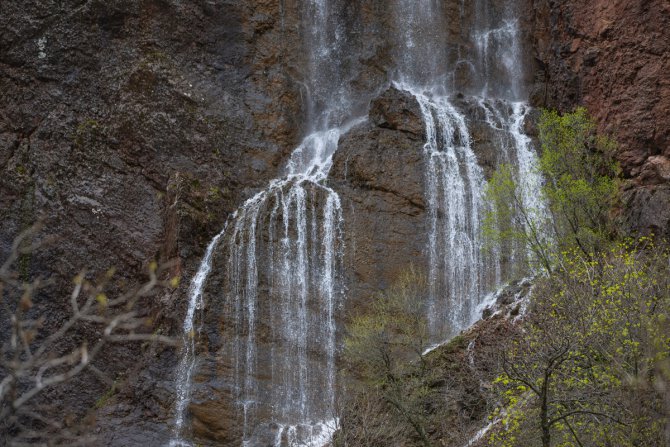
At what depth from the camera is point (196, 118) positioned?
105 feet

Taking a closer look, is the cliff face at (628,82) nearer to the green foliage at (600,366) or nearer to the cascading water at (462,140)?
the cascading water at (462,140)

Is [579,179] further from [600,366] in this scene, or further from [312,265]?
[600,366]

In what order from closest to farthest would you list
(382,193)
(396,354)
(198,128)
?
(396,354) → (382,193) → (198,128)

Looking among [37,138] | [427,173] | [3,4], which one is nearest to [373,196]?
[427,173]

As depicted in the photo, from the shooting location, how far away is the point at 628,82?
2855 centimetres

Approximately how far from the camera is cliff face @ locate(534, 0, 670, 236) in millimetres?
25906

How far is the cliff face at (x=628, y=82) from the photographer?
85.0ft

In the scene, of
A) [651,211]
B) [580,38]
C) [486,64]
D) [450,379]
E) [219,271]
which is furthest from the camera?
[486,64]

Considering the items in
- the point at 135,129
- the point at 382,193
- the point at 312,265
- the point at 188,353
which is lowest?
the point at 188,353

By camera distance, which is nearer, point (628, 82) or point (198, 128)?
point (628, 82)

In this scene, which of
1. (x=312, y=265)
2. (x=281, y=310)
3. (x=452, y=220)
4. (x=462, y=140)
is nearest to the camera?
(x=281, y=310)

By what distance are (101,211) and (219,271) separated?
573 cm

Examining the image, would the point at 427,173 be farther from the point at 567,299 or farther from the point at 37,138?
the point at 37,138

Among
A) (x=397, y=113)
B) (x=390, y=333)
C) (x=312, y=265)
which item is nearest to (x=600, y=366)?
(x=390, y=333)
